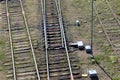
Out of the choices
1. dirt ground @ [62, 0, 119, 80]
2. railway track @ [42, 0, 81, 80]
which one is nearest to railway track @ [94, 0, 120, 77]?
dirt ground @ [62, 0, 119, 80]

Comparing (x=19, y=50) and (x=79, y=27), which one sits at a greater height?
(x=79, y=27)

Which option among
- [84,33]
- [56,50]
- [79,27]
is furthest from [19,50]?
[79,27]

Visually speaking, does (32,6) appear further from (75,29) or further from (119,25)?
(119,25)

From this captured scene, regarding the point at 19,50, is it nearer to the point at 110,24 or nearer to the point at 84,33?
the point at 84,33

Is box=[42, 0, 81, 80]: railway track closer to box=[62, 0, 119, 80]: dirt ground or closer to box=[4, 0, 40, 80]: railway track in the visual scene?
box=[62, 0, 119, 80]: dirt ground

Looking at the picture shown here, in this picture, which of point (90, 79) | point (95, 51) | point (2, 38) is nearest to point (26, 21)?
point (2, 38)
